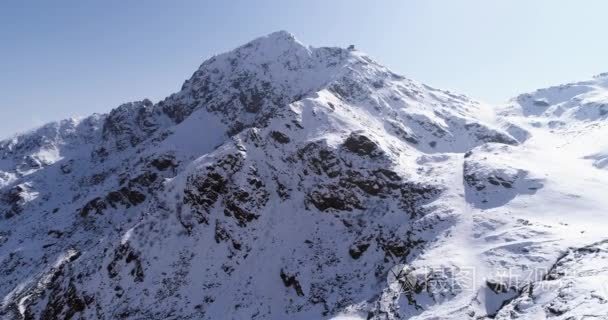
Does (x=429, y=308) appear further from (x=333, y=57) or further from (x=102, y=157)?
(x=102, y=157)

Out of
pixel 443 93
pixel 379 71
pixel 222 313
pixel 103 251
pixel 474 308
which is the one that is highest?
pixel 379 71

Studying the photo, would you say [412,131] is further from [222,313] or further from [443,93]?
[222,313]

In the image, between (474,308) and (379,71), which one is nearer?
(474,308)

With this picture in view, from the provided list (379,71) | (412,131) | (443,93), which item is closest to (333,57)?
(379,71)

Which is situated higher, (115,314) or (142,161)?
(142,161)

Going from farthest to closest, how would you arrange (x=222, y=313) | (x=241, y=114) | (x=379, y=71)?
(x=379, y=71) < (x=241, y=114) < (x=222, y=313)

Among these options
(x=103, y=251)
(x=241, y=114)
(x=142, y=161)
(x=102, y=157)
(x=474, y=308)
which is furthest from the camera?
(x=102, y=157)
